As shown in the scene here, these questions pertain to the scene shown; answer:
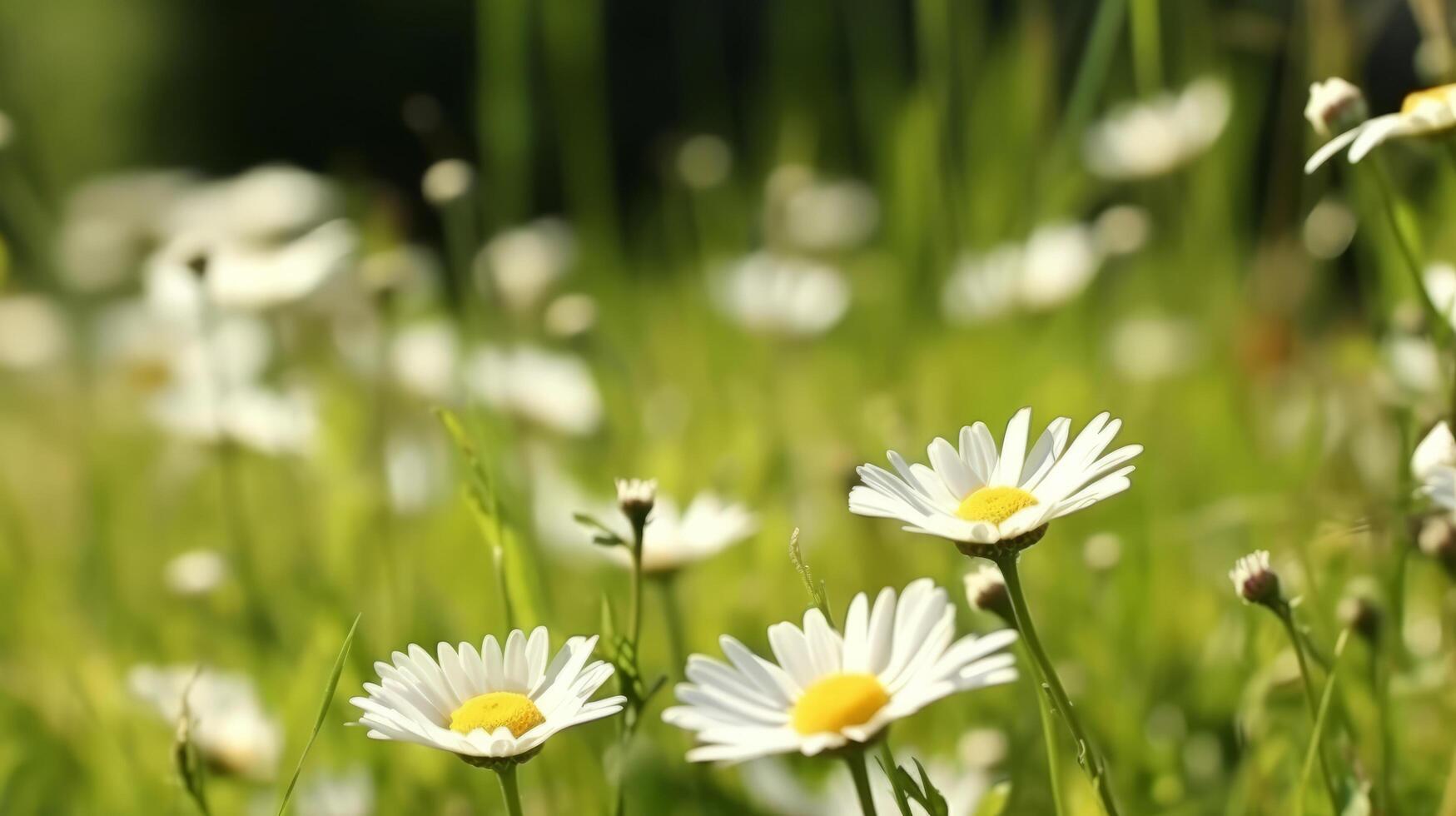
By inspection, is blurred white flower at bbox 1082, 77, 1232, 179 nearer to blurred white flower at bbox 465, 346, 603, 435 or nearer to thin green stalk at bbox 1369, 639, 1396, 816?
blurred white flower at bbox 465, 346, 603, 435

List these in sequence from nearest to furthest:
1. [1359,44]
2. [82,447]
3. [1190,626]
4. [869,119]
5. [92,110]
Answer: [1190,626], [1359,44], [82,447], [869,119], [92,110]

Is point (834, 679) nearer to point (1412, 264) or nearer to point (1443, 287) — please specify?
point (1412, 264)

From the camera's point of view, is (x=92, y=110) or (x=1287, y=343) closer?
(x=1287, y=343)

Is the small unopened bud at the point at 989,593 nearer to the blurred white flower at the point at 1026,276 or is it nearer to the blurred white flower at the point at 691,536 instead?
the blurred white flower at the point at 691,536

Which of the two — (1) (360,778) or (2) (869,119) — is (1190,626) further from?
(2) (869,119)

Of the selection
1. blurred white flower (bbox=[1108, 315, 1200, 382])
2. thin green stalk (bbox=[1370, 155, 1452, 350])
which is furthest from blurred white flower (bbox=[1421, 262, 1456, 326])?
blurred white flower (bbox=[1108, 315, 1200, 382])

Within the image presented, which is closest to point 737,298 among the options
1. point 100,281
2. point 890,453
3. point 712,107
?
point 890,453
